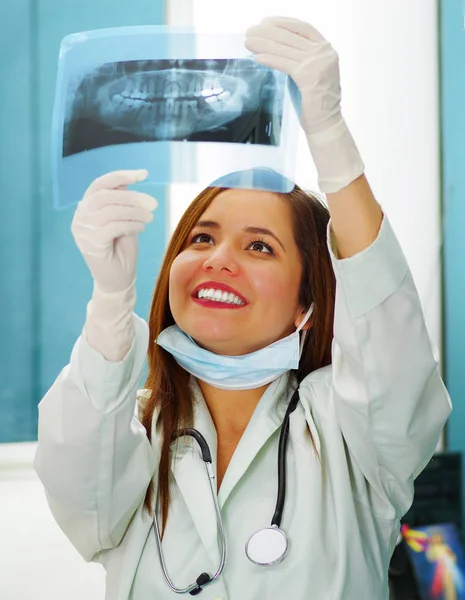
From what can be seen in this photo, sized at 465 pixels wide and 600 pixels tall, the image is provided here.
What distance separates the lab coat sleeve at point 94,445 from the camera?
1027 millimetres

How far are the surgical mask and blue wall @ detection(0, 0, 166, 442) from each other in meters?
0.66

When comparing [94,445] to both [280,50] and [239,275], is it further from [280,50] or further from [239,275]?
[280,50]

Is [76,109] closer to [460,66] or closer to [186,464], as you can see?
[186,464]

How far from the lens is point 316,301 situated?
4.17ft

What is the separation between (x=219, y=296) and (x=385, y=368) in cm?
31

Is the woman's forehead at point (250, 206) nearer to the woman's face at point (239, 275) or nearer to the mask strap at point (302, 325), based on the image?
the woman's face at point (239, 275)

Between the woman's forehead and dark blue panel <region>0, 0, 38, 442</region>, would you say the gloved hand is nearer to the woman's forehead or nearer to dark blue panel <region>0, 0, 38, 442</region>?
the woman's forehead

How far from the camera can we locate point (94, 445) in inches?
41.4

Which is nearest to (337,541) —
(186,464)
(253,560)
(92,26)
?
(253,560)

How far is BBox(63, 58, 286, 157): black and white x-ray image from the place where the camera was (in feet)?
3.37

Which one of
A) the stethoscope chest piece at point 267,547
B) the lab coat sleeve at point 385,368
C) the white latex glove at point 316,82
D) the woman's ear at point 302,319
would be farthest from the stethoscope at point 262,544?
the white latex glove at point 316,82

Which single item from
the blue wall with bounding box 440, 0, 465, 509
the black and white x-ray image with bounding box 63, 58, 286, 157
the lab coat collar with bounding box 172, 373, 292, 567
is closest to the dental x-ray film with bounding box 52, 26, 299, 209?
the black and white x-ray image with bounding box 63, 58, 286, 157

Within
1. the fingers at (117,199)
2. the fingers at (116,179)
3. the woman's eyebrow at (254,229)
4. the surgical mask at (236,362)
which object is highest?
the fingers at (116,179)

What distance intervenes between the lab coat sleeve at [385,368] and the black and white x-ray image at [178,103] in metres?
0.22
